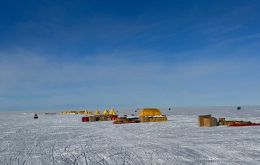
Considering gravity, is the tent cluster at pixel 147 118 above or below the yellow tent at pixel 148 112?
below

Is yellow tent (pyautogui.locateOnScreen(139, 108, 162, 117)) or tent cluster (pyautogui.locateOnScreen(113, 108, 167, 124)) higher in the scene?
yellow tent (pyautogui.locateOnScreen(139, 108, 162, 117))

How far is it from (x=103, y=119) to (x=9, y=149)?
35120 mm

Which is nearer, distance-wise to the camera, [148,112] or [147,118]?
[147,118]

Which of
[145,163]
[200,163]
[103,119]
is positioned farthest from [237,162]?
[103,119]

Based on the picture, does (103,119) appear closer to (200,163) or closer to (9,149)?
(9,149)

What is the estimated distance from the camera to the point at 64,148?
736 inches

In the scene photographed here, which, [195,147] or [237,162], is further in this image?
[195,147]

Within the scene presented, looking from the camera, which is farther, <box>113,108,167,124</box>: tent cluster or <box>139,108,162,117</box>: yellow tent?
<box>139,108,162,117</box>: yellow tent

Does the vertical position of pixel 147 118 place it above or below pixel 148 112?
below

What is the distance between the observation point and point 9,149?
1938 centimetres

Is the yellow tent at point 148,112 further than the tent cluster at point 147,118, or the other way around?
the yellow tent at point 148,112

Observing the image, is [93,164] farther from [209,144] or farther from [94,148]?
[209,144]

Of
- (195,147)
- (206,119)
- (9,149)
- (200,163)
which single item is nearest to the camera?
(200,163)

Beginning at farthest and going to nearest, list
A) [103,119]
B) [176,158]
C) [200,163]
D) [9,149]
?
[103,119], [9,149], [176,158], [200,163]
